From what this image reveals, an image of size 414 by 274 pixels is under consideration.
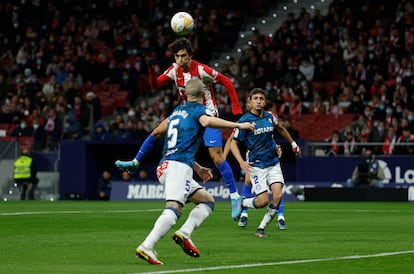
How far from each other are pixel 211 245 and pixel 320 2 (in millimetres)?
28998

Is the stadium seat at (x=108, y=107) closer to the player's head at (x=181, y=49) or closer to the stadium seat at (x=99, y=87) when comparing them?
the stadium seat at (x=99, y=87)

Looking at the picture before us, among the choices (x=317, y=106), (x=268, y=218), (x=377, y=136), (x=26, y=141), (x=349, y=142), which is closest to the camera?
(x=268, y=218)

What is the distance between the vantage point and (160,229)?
1164 cm

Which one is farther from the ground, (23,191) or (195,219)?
(195,219)

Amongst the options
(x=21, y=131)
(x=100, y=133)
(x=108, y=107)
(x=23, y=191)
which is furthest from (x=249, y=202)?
(x=108, y=107)

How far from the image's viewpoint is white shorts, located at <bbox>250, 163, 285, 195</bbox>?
17.3 meters

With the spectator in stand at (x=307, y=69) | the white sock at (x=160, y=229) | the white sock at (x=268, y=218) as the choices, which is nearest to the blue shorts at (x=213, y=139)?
the white sock at (x=268, y=218)

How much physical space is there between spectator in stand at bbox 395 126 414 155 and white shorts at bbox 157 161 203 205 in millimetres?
20387

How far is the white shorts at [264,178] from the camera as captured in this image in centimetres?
1731

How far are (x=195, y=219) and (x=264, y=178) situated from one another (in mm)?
5128

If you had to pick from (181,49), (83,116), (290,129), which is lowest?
(290,129)

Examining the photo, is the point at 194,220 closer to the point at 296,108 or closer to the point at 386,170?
the point at 386,170

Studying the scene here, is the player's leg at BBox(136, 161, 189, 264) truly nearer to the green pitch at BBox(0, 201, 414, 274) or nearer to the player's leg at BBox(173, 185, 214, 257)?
the player's leg at BBox(173, 185, 214, 257)

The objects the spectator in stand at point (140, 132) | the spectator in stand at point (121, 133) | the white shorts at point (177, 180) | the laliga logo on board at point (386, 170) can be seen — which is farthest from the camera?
the spectator in stand at point (121, 133)
